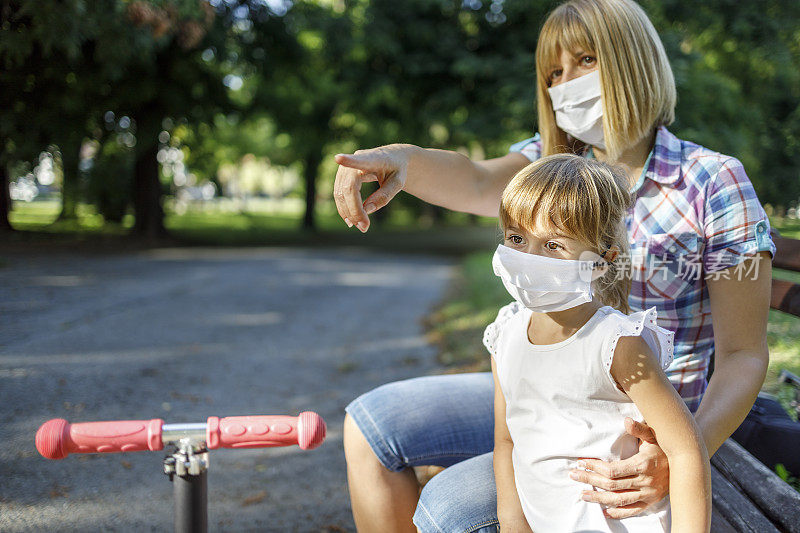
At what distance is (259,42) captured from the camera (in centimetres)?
1459

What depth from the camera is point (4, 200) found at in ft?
25.0

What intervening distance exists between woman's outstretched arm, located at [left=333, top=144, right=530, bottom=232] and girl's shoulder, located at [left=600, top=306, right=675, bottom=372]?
0.64 m

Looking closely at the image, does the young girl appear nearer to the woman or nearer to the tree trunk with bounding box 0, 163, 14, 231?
the woman

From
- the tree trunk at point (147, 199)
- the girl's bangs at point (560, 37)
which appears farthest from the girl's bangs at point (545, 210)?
the tree trunk at point (147, 199)

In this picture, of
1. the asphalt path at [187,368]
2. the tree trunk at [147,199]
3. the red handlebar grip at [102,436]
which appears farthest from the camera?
the tree trunk at [147,199]

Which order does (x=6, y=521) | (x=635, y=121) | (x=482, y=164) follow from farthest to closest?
(x=6, y=521) < (x=482, y=164) < (x=635, y=121)

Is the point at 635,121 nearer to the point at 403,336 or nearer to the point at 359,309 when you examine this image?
the point at 403,336

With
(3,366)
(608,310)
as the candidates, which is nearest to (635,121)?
(608,310)

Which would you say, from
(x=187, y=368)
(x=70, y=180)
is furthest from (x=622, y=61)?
(x=70, y=180)

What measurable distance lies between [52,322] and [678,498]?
6.36 metres

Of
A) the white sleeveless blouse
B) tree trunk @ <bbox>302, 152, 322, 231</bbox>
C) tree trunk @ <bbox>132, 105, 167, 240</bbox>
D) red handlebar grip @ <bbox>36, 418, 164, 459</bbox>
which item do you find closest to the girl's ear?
the white sleeveless blouse

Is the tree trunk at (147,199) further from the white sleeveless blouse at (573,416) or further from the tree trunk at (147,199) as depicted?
the white sleeveless blouse at (573,416)

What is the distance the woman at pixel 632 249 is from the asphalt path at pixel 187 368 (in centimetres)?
109

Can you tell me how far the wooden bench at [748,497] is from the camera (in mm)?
1704
